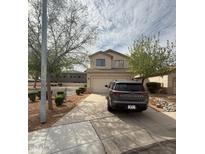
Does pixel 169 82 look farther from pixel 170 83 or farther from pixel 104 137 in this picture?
pixel 104 137

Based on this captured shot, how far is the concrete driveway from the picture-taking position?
4653 millimetres

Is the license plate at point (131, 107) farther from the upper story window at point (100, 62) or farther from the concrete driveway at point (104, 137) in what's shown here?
the upper story window at point (100, 62)

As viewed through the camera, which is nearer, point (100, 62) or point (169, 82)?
point (169, 82)

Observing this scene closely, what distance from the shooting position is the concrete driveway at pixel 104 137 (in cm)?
465

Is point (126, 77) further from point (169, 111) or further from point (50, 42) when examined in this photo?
point (50, 42)

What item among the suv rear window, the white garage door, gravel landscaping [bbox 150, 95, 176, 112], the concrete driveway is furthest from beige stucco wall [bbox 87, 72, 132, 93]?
the concrete driveway

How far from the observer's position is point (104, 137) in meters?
5.59

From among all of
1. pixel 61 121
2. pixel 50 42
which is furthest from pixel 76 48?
pixel 61 121

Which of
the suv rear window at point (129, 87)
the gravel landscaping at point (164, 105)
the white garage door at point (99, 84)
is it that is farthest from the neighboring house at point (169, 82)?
the suv rear window at point (129, 87)

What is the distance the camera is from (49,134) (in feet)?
19.0

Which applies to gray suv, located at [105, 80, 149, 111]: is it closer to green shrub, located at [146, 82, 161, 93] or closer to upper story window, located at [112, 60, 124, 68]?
green shrub, located at [146, 82, 161, 93]

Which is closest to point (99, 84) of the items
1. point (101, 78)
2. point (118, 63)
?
point (101, 78)
